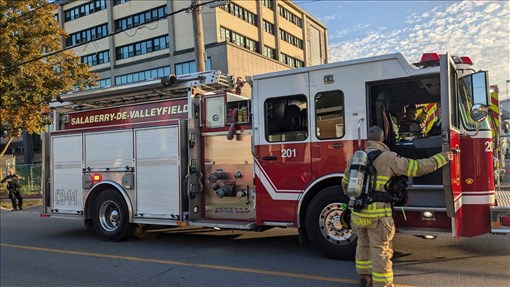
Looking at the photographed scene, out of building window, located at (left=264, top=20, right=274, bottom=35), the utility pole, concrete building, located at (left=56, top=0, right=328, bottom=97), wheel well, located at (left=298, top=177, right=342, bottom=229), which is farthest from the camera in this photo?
building window, located at (left=264, top=20, right=274, bottom=35)

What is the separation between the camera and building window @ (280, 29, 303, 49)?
48906mm

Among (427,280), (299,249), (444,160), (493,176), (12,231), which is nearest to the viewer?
(444,160)

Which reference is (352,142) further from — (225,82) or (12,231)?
(12,231)

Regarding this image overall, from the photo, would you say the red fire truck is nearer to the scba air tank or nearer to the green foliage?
the scba air tank

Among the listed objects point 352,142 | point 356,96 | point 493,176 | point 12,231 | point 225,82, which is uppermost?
point 225,82

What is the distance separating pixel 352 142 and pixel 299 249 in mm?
2032

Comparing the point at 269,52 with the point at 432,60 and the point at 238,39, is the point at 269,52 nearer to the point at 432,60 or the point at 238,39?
the point at 238,39

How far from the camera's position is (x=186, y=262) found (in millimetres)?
6461

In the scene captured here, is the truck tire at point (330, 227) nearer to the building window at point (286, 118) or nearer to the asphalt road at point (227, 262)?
the asphalt road at point (227, 262)

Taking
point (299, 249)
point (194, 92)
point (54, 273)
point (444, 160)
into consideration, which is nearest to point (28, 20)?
point (194, 92)

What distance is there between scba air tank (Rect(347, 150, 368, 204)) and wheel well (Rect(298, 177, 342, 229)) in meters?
1.48

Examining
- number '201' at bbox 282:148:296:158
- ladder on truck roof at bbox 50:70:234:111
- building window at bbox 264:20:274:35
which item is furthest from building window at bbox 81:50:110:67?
number '201' at bbox 282:148:296:158

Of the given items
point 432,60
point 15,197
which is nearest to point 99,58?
point 15,197

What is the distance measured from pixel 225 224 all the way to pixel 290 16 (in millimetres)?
47048
